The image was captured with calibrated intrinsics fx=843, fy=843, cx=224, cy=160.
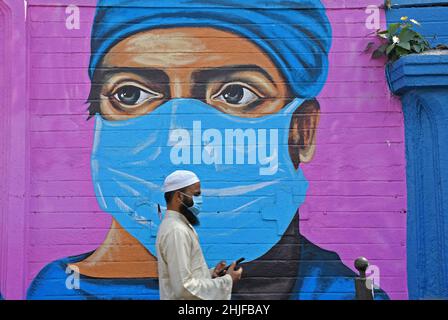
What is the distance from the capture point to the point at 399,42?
26.6 ft

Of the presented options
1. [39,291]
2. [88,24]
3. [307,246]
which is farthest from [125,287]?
[88,24]

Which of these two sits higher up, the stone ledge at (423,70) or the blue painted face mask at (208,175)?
the stone ledge at (423,70)

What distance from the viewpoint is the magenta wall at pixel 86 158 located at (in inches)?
318

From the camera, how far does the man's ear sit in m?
8.21

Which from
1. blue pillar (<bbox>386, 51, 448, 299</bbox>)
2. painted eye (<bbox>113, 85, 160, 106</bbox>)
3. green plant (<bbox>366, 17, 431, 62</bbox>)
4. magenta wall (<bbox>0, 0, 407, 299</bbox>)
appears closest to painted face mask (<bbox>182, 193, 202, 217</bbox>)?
magenta wall (<bbox>0, 0, 407, 299</bbox>)

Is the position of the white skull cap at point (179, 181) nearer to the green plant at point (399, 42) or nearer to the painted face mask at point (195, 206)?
the painted face mask at point (195, 206)

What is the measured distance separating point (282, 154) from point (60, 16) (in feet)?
8.42

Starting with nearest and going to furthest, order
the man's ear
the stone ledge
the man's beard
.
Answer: the man's beard < the stone ledge < the man's ear

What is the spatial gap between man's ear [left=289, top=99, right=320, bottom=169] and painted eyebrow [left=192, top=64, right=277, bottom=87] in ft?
1.32

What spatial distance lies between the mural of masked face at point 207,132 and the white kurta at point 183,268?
2374mm

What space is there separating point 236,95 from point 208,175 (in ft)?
2.73

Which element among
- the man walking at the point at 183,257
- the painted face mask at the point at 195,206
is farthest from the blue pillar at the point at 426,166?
the man walking at the point at 183,257

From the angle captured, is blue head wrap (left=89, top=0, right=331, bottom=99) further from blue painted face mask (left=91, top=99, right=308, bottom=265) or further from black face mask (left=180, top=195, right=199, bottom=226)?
black face mask (left=180, top=195, right=199, bottom=226)

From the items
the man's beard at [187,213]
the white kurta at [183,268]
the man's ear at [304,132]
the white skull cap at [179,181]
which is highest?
the man's ear at [304,132]
